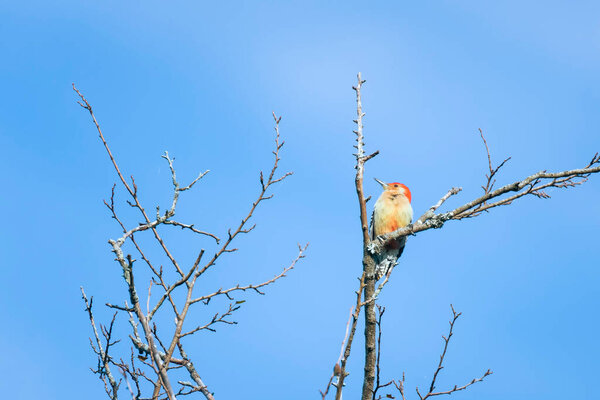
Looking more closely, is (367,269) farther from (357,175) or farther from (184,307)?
(184,307)

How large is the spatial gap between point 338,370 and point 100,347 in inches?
95.6

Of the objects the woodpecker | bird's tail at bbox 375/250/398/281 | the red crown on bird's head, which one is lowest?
bird's tail at bbox 375/250/398/281

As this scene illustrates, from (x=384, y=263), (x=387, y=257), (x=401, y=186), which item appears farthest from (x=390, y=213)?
(x=384, y=263)

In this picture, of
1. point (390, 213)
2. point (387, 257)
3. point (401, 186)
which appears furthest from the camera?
point (401, 186)

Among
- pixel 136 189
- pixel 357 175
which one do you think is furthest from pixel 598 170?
pixel 136 189

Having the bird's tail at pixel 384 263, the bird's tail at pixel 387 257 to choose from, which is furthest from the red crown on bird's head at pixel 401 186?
the bird's tail at pixel 384 263

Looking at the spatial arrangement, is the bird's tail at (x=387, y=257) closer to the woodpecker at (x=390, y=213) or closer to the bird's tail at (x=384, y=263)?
the bird's tail at (x=384, y=263)

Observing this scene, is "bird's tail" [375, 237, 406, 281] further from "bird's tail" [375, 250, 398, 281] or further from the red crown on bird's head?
the red crown on bird's head

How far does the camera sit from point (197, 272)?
3.84m

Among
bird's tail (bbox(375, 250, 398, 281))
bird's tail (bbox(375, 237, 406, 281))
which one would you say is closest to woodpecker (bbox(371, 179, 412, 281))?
bird's tail (bbox(375, 237, 406, 281))

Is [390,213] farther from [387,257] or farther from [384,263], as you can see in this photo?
[384,263]

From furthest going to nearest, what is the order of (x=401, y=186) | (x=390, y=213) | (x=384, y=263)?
(x=401, y=186) < (x=390, y=213) < (x=384, y=263)

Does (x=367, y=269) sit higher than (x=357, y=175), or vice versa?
(x=357, y=175)

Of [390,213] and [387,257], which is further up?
[390,213]
